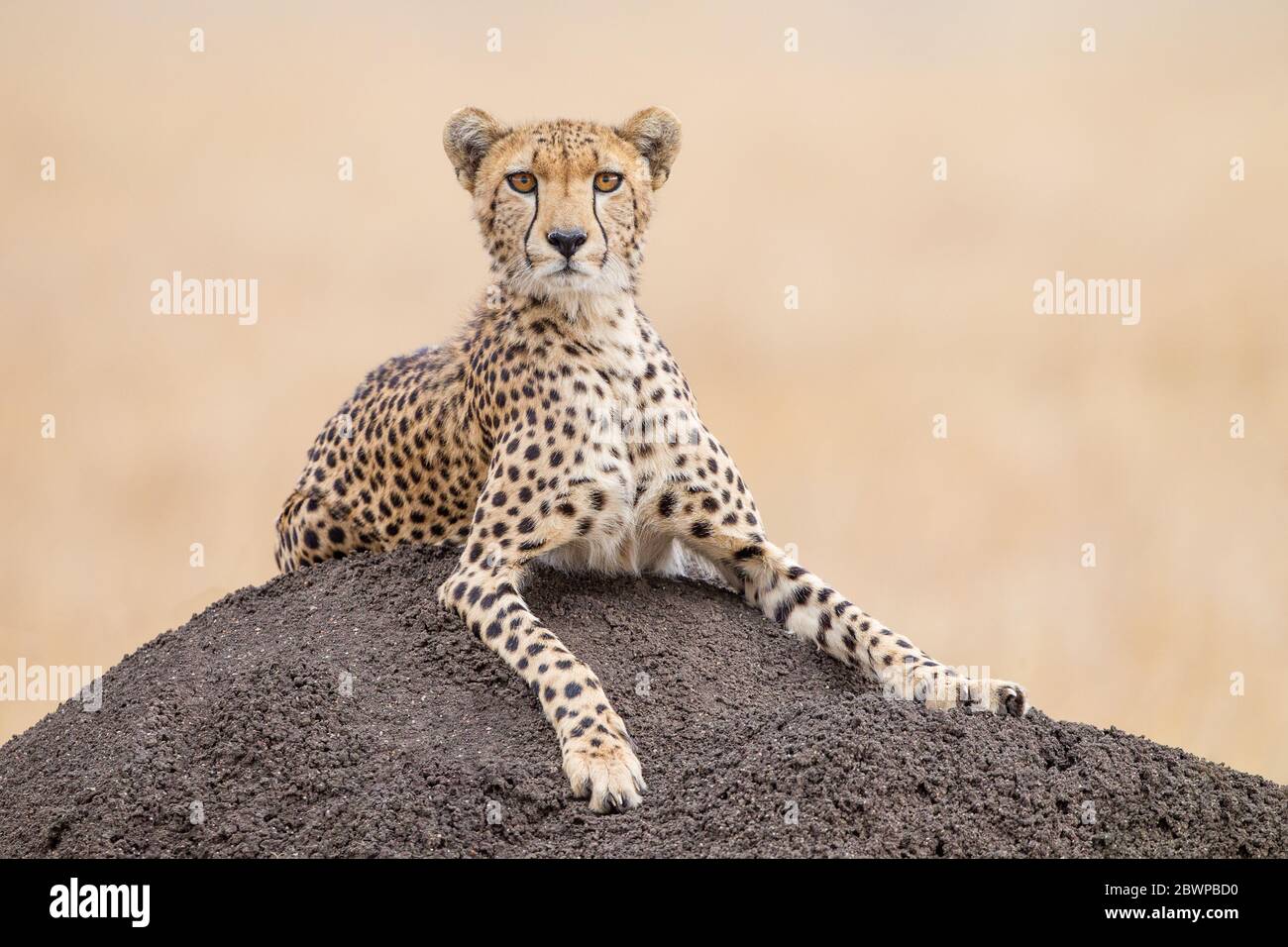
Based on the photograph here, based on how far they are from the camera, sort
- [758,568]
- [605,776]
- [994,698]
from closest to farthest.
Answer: [605,776], [994,698], [758,568]

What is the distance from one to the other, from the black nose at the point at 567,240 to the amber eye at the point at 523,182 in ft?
A: 0.39

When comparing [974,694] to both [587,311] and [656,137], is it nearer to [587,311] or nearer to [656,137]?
[587,311]

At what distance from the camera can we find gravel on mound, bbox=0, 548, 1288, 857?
2264mm

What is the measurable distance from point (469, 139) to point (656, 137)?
34 centimetres

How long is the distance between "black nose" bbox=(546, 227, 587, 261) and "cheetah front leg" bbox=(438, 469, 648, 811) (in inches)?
15.9

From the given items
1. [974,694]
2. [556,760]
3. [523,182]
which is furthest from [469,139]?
[974,694]

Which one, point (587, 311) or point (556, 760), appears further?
point (587, 311)

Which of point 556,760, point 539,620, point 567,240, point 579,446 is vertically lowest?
point 556,760

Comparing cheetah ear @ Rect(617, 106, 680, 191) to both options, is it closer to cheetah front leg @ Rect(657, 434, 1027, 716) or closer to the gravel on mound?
cheetah front leg @ Rect(657, 434, 1027, 716)

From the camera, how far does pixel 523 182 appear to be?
2729 mm

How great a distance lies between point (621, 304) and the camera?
2.89m

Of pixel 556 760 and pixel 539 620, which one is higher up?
pixel 539 620

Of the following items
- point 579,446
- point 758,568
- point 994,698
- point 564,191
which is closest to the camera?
point 994,698

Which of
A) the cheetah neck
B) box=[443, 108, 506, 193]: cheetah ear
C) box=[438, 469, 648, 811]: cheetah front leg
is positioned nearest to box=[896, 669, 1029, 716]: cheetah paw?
box=[438, 469, 648, 811]: cheetah front leg
